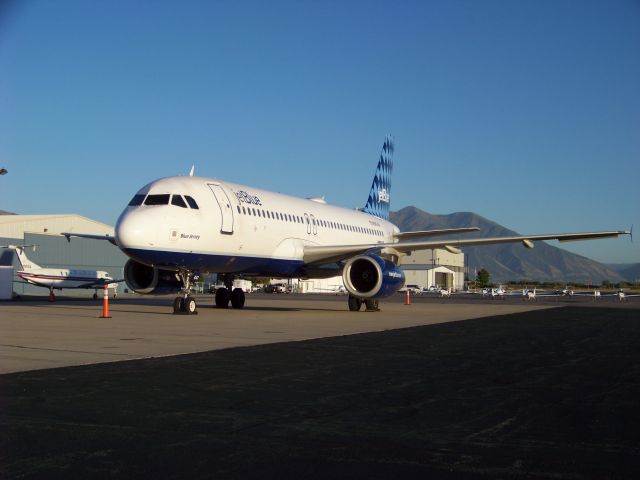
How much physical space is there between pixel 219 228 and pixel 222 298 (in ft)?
18.9

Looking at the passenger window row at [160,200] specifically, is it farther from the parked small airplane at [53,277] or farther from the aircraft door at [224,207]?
the parked small airplane at [53,277]

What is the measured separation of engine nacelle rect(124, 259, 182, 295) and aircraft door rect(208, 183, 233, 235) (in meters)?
2.78

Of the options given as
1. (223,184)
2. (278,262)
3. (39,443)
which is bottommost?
(39,443)

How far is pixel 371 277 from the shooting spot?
23688mm

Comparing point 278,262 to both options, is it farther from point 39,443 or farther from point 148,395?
point 39,443

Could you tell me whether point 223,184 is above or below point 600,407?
above

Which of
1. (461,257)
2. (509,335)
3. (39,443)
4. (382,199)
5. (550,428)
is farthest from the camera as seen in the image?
(461,257)

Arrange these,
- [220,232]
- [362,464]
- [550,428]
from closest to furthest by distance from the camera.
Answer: [362,464] → [550,428] → [220,232]

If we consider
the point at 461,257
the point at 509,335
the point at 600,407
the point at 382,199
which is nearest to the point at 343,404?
the point at 600,407

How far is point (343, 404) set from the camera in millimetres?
6699

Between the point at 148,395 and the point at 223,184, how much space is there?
1558 cm

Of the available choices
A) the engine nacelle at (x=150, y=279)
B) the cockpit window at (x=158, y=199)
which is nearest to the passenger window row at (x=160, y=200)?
the cockpit window at (x=158, y=199)

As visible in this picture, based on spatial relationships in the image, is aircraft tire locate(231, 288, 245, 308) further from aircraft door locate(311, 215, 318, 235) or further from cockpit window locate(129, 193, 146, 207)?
cockpit window locate(129, 193, 146, 207)

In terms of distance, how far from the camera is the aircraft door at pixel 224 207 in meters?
21.0
